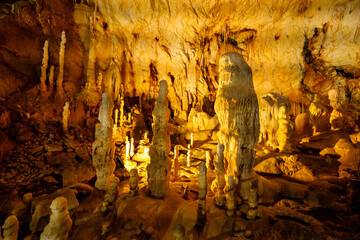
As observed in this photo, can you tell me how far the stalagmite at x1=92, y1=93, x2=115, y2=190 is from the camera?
6.13 metres

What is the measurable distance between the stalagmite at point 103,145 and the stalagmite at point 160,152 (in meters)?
1.45

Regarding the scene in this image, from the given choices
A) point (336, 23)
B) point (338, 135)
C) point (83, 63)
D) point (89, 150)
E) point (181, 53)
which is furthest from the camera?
point (181, 53)

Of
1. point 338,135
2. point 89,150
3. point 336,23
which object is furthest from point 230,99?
point 336,23

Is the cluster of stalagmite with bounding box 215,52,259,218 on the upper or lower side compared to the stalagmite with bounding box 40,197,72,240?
upper

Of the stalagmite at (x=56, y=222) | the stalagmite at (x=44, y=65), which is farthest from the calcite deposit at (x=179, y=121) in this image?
the stalagmite at (x=44, y=65)

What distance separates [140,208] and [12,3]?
17.1 m

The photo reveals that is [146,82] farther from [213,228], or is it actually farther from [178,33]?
[213,228]

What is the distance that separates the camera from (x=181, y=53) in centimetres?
1616

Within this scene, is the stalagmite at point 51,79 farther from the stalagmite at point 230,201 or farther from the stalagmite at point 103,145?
the stalagmite at point 230,201

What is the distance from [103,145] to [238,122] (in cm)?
400

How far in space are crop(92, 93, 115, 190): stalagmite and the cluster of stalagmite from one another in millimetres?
3336

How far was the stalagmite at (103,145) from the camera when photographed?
6.13m

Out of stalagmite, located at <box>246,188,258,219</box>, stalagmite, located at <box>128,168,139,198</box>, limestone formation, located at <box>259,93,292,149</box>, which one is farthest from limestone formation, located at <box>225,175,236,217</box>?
limestone formation, located at <box>259,93,292,149</box>

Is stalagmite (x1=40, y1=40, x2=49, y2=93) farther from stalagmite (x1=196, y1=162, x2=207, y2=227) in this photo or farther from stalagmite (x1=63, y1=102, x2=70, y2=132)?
stalagmite (x1=196, y1=162, x2=207, y2=227)
